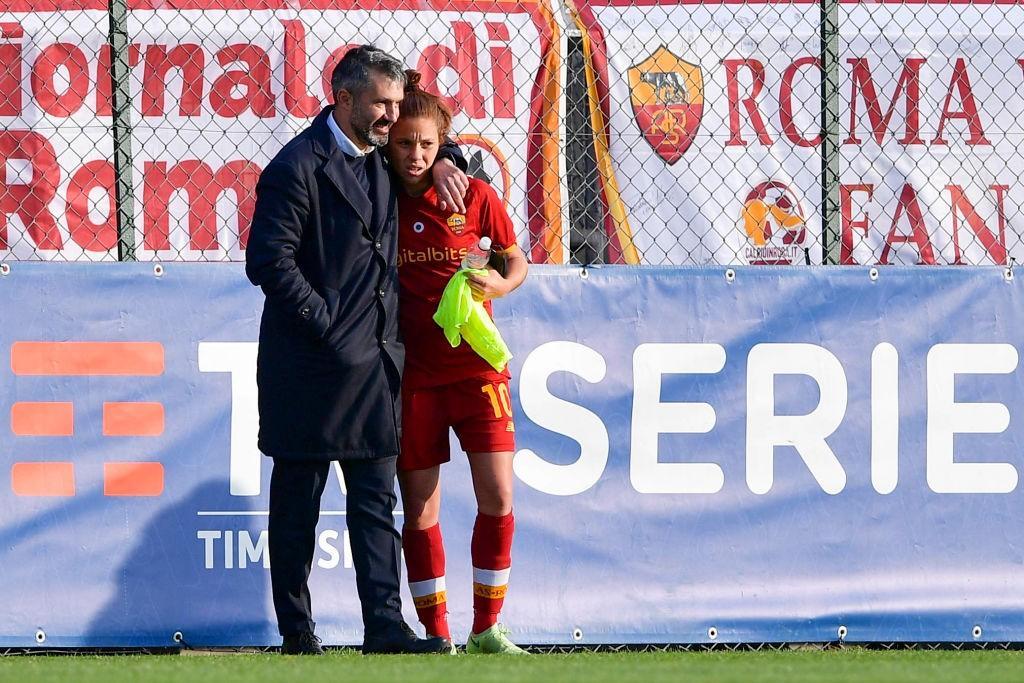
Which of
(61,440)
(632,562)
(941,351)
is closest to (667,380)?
(632,562)

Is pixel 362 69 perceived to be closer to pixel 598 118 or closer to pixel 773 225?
pixel 598 118

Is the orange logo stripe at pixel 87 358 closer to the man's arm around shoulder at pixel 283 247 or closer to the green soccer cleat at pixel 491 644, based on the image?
the man's arm around shoulder at pixel 283 247

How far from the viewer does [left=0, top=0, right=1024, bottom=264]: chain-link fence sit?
5.10m

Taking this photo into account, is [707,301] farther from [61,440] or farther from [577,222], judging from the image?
[61,440]

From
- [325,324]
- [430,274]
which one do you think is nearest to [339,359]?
[325,324]

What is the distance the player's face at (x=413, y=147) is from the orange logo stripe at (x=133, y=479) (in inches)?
52.6

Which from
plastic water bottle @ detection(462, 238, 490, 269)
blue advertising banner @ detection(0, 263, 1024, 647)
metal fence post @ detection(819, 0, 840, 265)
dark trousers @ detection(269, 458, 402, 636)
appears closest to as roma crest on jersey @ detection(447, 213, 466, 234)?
plastic water bottle @ detection(462, 238, 490, 269)

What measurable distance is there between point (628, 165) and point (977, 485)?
1.70 meters

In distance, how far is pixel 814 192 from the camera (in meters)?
5.32

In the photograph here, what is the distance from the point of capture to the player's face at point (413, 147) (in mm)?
4227

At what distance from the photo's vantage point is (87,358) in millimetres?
4727

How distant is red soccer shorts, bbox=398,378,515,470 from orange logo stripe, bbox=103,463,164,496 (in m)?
0.90

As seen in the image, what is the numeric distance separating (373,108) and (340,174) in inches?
8.5

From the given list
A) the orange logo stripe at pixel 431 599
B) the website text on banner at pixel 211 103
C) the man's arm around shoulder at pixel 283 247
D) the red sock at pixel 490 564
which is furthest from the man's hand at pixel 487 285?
the orange logo stripe at pixel 431 599
